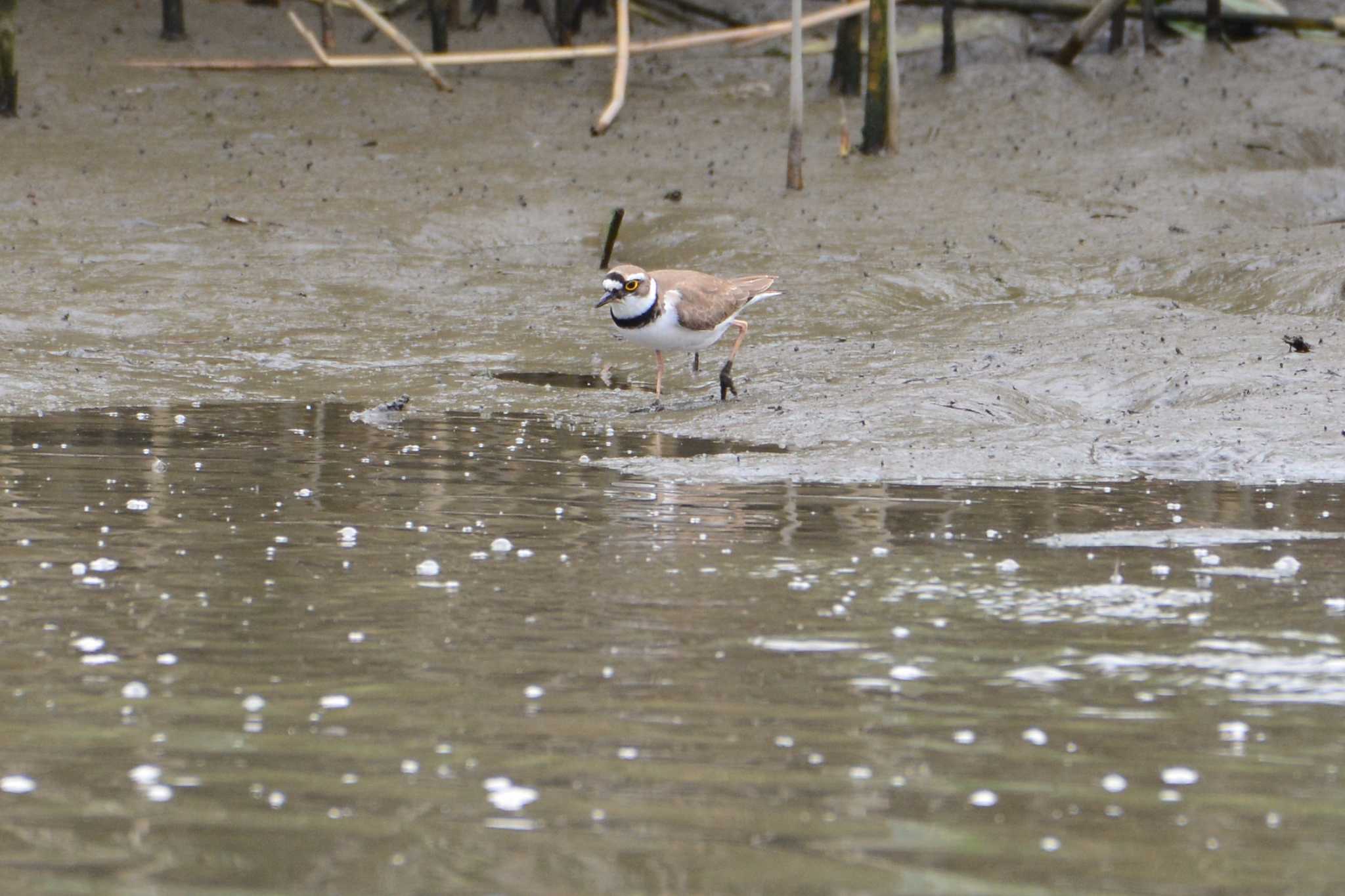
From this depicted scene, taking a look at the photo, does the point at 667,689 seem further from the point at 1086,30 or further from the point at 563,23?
the point at 563,23

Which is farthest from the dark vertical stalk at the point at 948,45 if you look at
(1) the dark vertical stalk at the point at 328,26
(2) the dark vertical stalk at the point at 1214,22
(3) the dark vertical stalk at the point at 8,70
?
(3) the dark vertical stalk at the point at 8,70

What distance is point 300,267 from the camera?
47.5 ft

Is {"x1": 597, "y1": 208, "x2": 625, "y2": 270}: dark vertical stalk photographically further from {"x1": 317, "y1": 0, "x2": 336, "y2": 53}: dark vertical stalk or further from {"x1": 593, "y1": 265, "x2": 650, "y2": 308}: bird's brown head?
{"x1": 317, "y1": 0, "x2": 336, "y2": 53}: dark vertical stalk

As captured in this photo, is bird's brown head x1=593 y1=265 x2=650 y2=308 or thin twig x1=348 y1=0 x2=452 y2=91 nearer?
bird's brown head x1=593 y1=265 x2=650 y2=308

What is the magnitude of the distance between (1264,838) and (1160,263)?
11.4 metres

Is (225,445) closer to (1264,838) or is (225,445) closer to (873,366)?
(873,366)

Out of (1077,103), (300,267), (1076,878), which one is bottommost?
(1076,878)

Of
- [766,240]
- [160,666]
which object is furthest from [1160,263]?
[160,666]

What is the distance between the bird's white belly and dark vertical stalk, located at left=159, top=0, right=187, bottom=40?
10.8 metres

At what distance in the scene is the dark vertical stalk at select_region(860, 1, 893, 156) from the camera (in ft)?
52.6

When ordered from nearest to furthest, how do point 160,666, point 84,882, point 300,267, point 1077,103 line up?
point 84,882
point 160,666
point 300,267
point 1077,103

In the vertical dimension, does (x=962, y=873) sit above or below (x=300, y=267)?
below

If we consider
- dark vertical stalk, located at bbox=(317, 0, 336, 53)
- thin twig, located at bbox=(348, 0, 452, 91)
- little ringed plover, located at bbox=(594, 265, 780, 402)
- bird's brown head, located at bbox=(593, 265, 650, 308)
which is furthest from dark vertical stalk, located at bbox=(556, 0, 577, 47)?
bird's brown head, located at bbox=(593, 265, 650, 308)

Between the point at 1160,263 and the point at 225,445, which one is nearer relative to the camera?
the point at 225,445
